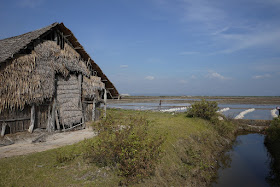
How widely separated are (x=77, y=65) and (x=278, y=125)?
13.7 meters

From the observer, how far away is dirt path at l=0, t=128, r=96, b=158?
26.6 ft

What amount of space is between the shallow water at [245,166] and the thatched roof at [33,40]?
10233 millimetres

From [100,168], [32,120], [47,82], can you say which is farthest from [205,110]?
[32,120]

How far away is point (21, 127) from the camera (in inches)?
422

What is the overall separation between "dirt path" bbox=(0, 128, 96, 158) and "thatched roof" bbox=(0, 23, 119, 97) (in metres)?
4.21

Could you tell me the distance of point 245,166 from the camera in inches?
394

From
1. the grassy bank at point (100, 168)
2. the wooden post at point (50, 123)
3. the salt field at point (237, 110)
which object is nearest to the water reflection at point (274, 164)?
the grassy bank at point (100, 168)

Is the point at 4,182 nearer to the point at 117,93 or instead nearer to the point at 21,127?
the point at 21,127

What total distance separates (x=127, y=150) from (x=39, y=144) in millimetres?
5935

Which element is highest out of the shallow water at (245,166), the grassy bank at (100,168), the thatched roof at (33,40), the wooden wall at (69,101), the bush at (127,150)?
the thatched roof at (33,40)

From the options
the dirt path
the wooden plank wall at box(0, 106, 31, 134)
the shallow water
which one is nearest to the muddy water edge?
the shallow water

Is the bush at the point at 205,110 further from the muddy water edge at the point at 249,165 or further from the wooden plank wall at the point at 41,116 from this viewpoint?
the wooden plank wall at the point at 41,116

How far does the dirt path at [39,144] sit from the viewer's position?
811 cm

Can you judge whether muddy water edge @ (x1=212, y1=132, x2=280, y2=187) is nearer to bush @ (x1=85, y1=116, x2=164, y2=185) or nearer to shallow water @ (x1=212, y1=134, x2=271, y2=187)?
shallow water @ (x1=212, y1=134, x2=271, y2=187)
